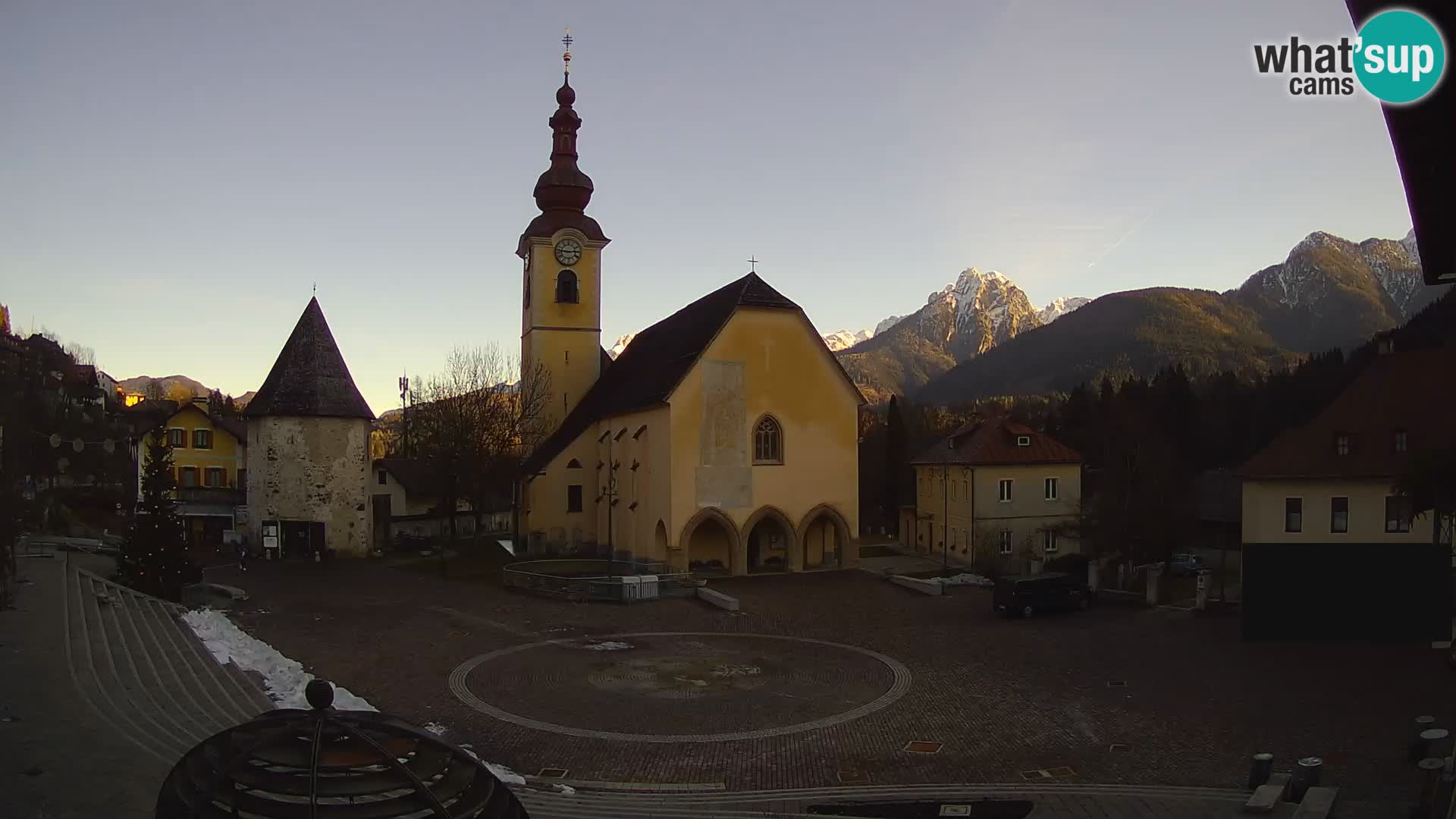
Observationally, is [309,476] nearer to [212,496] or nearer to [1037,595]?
[212,496]

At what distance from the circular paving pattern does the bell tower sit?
2607 centimetres

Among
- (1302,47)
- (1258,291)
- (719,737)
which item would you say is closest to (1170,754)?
(719,737)

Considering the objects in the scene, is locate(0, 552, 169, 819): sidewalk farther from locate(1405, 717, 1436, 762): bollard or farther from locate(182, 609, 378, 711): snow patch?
locate(1405, 717, 1436, 762): bollard

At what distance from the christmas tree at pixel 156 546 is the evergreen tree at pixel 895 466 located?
41.7 meters

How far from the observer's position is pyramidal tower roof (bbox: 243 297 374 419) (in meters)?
41.4

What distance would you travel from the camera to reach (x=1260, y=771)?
1212 cm

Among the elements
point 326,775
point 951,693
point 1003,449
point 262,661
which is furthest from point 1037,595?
point 326,775

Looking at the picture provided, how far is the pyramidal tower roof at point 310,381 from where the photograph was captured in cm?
4144

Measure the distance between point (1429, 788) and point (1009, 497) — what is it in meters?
31.4

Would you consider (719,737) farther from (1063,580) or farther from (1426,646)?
(1426,646)

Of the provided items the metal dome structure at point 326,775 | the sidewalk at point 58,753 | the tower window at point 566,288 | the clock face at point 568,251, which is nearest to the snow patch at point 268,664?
the sidewalk at point 58,753

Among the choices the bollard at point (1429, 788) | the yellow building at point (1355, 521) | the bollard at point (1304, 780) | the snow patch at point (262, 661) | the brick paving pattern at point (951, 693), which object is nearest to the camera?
the bollard at point (1429, 788)

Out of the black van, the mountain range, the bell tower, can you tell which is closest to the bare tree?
the bell tower

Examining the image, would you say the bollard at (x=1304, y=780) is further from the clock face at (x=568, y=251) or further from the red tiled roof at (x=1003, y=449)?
the clock face at (x=568, y=251)
